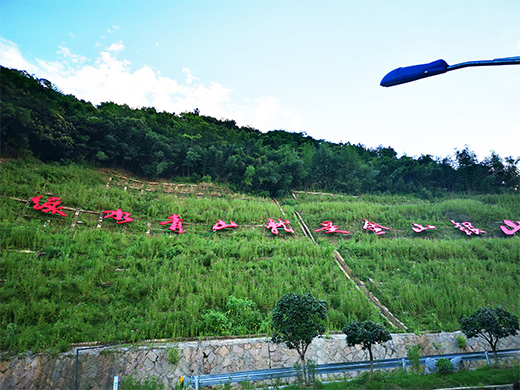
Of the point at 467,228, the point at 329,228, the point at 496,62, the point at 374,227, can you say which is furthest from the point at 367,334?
the point at 467,228

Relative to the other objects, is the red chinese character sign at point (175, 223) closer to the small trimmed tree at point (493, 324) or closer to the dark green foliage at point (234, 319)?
the dark green foliage at point (234, 319)

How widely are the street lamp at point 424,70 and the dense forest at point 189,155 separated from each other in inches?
653

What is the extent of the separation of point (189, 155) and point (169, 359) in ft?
47.8

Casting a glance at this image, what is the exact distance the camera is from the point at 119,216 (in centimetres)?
1228

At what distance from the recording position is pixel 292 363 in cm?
634

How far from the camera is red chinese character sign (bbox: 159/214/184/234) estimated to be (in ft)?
41.4

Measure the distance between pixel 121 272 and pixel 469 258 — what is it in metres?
13.3

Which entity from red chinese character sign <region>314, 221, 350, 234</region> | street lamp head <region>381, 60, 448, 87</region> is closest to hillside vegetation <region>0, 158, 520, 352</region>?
red chinese character sign <region>314, 221, 350, 234</region>

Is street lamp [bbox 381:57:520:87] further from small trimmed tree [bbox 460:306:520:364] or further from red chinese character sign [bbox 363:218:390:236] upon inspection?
red chinese character sign [bbox 363:218:390:236]

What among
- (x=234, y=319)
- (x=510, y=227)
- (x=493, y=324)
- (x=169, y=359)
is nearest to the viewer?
(x=493, y=324)

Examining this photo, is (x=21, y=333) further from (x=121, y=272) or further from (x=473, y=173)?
(x=473, y=173)

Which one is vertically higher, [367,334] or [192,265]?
[192,265]

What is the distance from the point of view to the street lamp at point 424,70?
1.86m

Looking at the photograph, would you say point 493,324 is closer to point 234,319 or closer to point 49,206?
point 234,319
